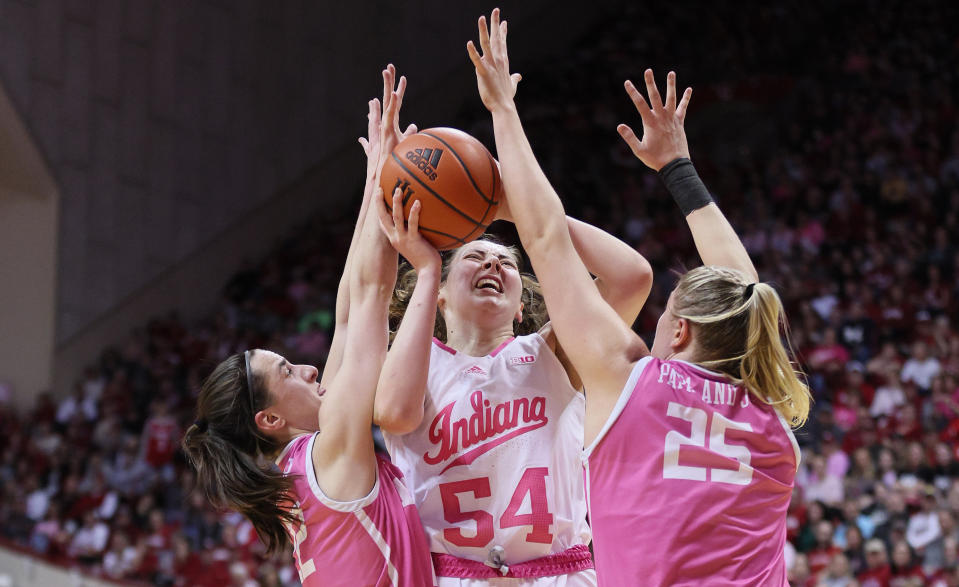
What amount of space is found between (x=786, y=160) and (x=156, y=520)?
8.44 m

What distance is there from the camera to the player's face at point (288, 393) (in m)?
2.95

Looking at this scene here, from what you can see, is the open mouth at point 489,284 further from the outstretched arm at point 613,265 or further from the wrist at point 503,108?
the wrist at point 503,108

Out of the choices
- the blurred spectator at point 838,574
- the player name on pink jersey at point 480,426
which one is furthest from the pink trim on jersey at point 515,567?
the blurred spectator at point 838,574

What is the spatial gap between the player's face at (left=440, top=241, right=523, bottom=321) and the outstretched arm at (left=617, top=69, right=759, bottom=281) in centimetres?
53

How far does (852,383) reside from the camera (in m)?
8.84

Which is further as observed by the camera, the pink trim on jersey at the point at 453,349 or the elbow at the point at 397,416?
the pink trim on jersey at the point at 453,349

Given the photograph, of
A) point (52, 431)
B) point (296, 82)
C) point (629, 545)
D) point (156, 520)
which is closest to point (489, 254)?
point (629, 545)

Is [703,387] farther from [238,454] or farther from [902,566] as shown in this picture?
[902,566]

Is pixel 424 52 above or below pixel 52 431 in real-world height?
above

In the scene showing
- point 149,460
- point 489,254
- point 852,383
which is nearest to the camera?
point 489,254

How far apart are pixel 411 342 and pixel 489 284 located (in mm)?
488

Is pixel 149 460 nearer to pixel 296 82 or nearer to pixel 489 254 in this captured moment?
pixel 296 82

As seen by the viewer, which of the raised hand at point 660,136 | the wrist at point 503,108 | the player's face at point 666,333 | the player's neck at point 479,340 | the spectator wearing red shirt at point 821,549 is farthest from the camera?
the spectator wearing red shirt at point 821,549

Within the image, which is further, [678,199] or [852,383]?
[852,383]
